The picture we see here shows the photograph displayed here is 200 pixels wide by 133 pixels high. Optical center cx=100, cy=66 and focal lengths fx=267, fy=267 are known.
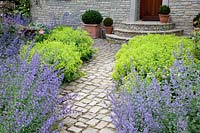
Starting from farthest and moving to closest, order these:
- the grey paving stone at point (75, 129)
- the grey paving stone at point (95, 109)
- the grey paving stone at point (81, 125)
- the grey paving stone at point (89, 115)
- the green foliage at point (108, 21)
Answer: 1. the green foliage at point (108, 21)
2. the grey paving stone at point (95, 109)
3. the grey paving stone at point (89, 115)
4. the grey paving stone at point (81, 125)
5. the grey paving stone at point (75, 129)

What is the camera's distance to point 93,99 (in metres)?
3.77

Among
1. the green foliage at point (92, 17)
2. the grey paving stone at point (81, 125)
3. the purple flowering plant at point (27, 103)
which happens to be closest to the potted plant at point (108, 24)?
the green foliage at point (92, 17)

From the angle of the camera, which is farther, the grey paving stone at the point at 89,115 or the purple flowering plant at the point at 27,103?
the grey paving stone at the point at 89,115

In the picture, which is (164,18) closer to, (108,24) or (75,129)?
(108,24)

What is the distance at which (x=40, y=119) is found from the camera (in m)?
2.35

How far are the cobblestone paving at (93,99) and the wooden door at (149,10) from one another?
3.39m

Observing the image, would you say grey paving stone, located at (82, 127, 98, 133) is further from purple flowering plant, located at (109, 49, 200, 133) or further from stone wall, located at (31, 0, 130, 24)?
stone wall, located at (31, 0, 130, 24)

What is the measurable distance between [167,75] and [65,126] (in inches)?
53.8

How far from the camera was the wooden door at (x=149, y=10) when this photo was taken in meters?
8.99

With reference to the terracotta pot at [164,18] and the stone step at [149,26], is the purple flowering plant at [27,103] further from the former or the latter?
the terracotta pot at [164,18]

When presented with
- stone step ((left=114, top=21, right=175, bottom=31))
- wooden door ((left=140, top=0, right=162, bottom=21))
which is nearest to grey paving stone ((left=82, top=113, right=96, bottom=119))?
stone step ((left=114, top=21, right=175, bottom=31))

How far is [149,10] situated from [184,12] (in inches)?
53.2

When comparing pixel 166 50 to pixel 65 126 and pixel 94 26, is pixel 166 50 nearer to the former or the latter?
pixel 65 126

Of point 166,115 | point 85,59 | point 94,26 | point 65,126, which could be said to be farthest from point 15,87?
point 94,26
